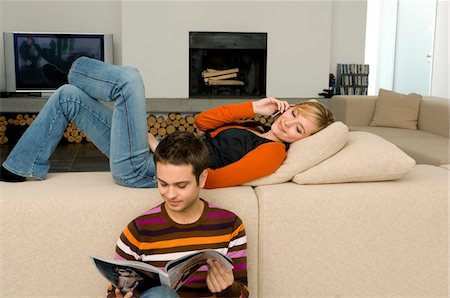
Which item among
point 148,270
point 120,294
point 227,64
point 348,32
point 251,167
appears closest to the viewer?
point 148,270

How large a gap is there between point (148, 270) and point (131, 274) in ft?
0.26

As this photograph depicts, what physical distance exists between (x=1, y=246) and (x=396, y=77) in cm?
739

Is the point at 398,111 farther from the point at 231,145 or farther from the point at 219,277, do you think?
the point at 219,277

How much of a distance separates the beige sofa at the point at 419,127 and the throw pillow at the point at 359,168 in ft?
5.14

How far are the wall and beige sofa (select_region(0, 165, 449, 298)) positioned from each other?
14.6 ft

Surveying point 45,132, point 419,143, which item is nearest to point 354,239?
point 45,132

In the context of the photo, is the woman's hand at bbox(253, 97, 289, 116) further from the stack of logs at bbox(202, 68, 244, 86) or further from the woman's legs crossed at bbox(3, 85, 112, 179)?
the stack of logs at bbox(202, 68, 244, 86)

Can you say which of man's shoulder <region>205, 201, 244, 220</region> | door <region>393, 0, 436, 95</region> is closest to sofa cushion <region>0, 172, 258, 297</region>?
man's shoulder <region>205, 201, 244, 220</region>

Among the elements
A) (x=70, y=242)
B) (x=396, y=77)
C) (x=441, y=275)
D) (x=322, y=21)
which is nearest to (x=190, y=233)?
(x=70, y=242)

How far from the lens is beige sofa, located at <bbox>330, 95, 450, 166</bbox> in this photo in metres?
3.91

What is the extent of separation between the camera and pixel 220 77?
22.0 feet

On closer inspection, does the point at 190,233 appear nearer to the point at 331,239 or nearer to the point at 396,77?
the point at 331,239

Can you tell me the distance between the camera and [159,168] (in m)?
1.82

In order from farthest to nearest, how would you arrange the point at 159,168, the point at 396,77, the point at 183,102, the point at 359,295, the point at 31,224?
the point at 396,77 → the point at 183,102 → the point at 359,295 → the point at 31,224 → the point at 159,168
